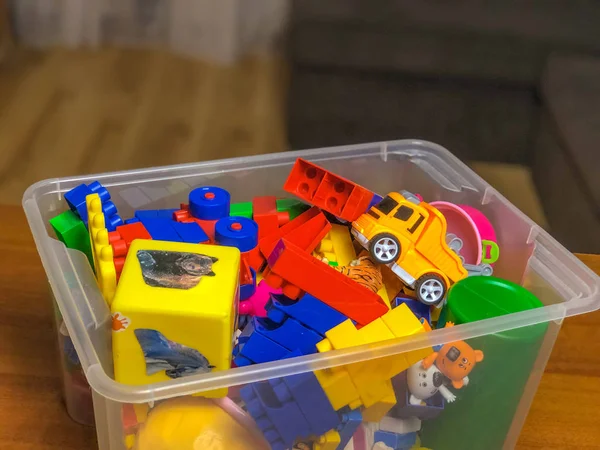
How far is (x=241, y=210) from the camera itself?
22.6 inches

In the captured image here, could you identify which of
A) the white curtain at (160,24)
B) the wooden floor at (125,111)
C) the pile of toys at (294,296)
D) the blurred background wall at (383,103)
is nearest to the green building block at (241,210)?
the pile of toys at (294,296)

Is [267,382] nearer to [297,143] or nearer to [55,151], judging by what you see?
[297,143]

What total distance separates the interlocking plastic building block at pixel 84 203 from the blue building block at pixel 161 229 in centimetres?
2

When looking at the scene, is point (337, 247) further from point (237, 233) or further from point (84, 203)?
point (84, 203)

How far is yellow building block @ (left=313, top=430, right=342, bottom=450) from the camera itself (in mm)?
413

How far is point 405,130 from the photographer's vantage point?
1.42m

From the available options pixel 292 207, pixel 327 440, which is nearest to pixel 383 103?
pixel 292 207

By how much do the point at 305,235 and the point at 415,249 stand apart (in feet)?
0.29

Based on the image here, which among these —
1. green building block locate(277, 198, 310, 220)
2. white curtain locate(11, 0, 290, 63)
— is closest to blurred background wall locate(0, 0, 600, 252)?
white curtain locate(11, 0, 290, 63)

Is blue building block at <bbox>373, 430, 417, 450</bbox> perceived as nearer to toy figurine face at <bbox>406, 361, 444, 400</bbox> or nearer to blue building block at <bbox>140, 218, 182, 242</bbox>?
toy figurine face at <bbox>406, 361, 444, 400</bbox>

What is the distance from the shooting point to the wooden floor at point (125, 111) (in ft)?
4.92

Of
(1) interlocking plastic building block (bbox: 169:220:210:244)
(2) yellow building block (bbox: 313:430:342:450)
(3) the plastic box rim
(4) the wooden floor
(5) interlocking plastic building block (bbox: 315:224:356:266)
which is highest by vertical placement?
(3) the plastic box rim

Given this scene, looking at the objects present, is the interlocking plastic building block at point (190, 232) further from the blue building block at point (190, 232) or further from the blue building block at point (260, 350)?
the blue building block at point (260, 350)

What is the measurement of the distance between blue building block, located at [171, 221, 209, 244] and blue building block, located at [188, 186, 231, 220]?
17 mm
